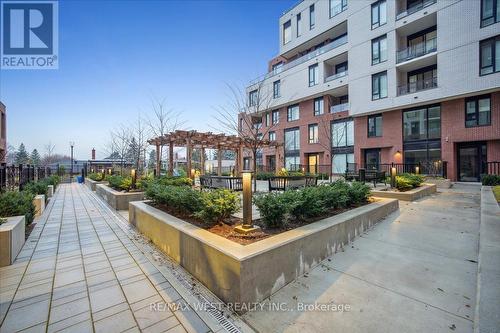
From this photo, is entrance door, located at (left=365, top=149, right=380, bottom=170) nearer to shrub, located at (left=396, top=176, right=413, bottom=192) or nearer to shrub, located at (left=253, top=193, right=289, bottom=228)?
shrub, located at (left=396, top=176, right=413, bottom=192)

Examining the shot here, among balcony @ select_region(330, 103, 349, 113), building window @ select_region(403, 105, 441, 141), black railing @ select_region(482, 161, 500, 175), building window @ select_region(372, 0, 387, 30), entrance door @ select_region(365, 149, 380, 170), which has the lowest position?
black railing @ select_region(482, 161, 500, 175)

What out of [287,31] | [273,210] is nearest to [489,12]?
[287,31]

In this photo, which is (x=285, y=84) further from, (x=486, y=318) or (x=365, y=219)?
(x=486, y=318)

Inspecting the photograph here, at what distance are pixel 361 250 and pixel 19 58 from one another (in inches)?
468

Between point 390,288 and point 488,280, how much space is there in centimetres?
112

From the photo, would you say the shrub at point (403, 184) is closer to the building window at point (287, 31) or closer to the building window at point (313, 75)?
the building window at point (313, 75)

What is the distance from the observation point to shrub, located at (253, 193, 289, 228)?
372cm

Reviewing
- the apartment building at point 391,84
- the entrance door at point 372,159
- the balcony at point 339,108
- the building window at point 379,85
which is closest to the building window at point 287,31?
the apartment building at point 391,84

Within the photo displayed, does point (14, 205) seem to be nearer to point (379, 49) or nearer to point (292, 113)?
point (379, 49)

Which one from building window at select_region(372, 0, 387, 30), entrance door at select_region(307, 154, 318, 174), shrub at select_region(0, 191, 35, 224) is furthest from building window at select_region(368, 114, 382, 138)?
shrub at select_region(0, 191, 35, 224)

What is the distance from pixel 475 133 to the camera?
14945 mm

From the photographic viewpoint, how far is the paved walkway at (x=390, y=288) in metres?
2.25

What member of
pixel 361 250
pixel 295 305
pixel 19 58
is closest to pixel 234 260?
pixel 295 305

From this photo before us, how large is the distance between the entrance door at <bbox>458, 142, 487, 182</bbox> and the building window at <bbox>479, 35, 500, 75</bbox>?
16.3 ft
